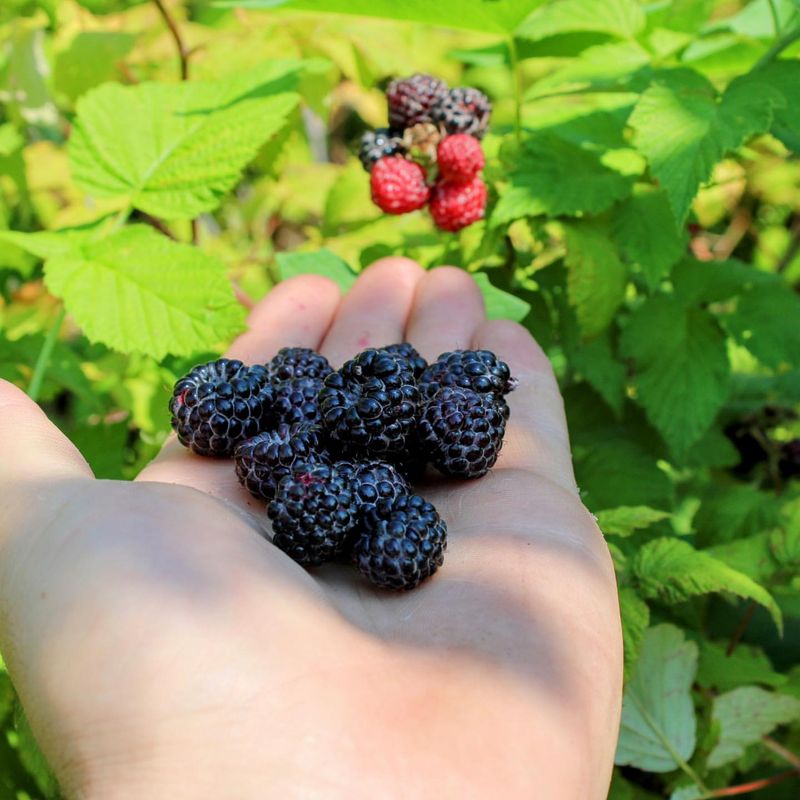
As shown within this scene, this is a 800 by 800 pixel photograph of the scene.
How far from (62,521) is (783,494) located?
214 centimetres

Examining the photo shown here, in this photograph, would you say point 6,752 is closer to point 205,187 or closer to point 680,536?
point 205,187

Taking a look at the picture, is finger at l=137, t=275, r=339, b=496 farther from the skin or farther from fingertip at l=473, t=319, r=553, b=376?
the skin

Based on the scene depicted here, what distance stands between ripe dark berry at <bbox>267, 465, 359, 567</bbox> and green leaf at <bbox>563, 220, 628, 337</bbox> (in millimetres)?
A: 808

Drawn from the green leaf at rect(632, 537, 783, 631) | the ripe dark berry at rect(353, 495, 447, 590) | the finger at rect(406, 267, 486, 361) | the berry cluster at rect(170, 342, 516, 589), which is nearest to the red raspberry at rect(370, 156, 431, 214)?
the finger at rect(406, 267, 486, 361)

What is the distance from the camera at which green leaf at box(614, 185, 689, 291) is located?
2.11 m

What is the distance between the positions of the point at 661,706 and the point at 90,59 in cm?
268

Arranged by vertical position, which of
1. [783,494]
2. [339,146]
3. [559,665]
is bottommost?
[339,146]

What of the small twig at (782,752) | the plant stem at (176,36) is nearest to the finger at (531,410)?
the small twig at (782,752)

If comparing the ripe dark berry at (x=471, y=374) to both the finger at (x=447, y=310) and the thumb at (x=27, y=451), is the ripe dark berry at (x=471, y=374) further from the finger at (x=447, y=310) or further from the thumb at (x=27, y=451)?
the thumb at (x=27, y=451)

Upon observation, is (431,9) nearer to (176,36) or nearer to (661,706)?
(176,36)

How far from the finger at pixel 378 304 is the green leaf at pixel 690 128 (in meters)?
0.78

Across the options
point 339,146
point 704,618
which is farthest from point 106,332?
point 339,146

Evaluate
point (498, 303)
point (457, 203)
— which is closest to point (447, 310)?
point (498, 303)

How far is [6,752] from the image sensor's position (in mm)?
1991
